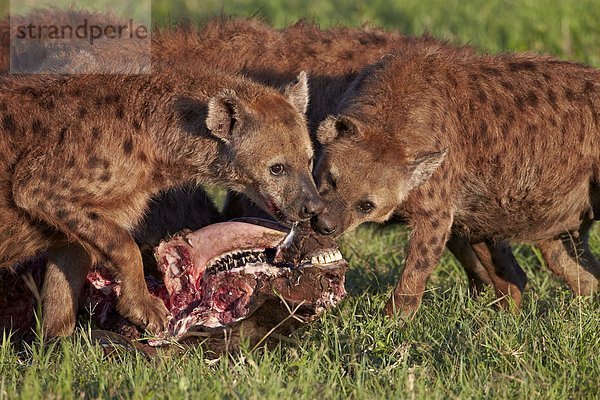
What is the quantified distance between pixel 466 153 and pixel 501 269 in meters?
0.84

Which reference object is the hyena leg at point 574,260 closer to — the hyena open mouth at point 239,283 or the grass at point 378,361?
the grass at point 378,361

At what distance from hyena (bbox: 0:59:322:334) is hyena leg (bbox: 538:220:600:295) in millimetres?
1835

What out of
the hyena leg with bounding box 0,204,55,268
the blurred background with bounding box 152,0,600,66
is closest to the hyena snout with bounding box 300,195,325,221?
the hyena leg with bounding box 0,204,55,268

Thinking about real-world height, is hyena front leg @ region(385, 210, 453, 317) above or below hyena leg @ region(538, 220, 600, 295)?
above

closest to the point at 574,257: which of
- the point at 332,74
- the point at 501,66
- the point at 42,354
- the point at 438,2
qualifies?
the point at 501,66

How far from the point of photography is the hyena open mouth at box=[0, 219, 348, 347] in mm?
5328

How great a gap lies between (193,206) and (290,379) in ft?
6.02

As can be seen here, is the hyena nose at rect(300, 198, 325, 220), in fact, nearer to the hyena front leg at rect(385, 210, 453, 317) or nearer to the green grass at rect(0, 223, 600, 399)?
the green grass at rect(0, 223, 600, 399)

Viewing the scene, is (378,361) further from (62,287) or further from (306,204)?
(62,287)

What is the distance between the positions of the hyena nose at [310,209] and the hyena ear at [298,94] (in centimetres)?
56

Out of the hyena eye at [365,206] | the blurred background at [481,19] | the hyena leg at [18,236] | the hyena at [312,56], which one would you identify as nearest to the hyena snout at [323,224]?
the hyena eye at [365,206]

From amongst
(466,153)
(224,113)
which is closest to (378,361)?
(224,113)

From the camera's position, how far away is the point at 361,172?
580 cm

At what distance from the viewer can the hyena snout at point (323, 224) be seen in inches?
223
